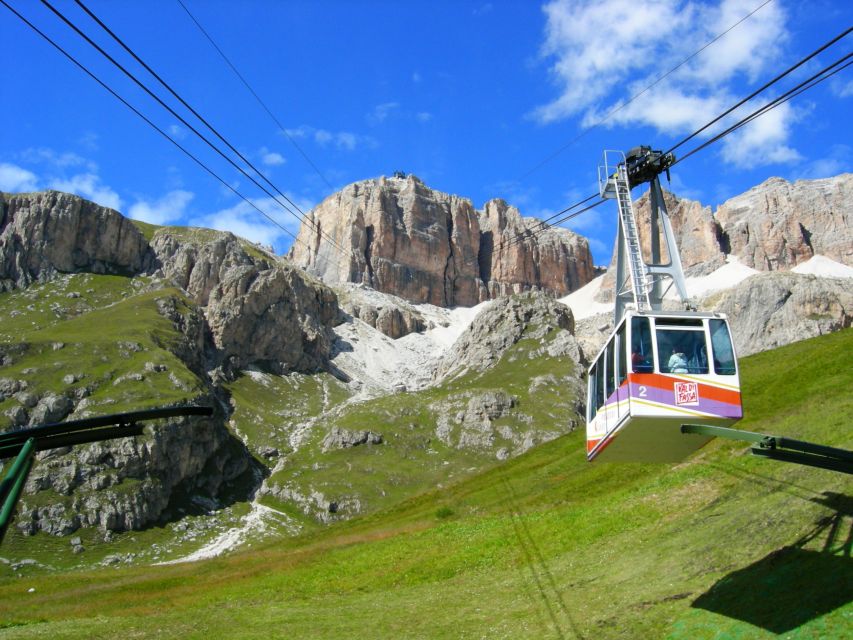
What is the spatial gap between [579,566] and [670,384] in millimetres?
13586

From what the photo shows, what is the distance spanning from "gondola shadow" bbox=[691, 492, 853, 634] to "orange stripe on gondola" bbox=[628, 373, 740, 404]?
18.2ft

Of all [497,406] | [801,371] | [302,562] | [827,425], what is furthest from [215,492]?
[827,425]

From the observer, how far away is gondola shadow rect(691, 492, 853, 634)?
70.1 ft

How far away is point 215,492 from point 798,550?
171658 mm

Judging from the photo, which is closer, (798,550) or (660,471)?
(798,550)

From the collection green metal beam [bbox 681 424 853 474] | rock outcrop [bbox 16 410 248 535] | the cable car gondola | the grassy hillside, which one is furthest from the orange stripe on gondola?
rock outcrop [bbox 16 410 248 535]

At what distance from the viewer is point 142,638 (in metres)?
33.3

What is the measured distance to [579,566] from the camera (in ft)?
114

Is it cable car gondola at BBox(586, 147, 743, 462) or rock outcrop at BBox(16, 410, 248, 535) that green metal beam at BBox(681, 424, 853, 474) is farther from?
rock outcrop at BBox(16, 410, 248, 535)

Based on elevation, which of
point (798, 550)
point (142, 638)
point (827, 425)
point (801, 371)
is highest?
point (801, 371)

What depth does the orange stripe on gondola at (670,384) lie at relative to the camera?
2478cm

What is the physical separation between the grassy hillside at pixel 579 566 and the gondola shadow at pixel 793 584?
0.23 ft

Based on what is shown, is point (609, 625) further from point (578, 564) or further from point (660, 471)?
point (660, 471)

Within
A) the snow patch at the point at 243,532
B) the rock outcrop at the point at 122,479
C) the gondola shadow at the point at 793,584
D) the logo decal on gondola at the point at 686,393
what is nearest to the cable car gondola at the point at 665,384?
the logo decal on gondola at the point at 686,393
